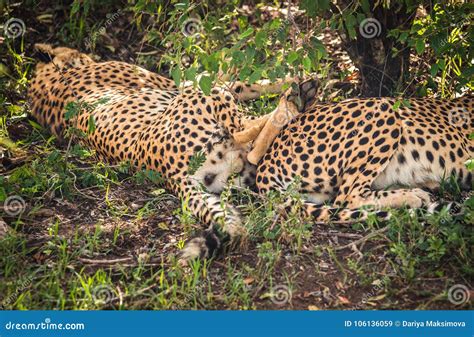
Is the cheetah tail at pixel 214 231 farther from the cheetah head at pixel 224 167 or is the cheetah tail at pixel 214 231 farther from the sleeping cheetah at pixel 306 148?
the cheetah head at pixel 224 167

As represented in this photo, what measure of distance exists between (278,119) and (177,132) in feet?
2.28

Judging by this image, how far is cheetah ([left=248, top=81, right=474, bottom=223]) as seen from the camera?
4.77 m

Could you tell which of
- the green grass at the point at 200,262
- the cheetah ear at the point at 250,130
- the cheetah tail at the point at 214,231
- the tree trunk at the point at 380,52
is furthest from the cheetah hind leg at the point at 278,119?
the tree trunk at the point at 380,52

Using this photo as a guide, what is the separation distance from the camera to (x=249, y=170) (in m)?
5.27

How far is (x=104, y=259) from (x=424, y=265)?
181 cm

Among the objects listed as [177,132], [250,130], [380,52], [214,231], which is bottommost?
[214,231]

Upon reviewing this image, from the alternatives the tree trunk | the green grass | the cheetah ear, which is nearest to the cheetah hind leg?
the cheetah ear

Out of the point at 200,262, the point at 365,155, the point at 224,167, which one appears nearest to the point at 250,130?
the point at 224,167

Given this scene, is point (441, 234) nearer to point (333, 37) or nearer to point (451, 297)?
point (451, 297)

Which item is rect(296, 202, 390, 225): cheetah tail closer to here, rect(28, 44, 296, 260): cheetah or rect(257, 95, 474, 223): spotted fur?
rect(257, 95, 474, 223): spotted fur

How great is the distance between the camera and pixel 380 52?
599cm

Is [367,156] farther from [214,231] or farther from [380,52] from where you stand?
[380,52]

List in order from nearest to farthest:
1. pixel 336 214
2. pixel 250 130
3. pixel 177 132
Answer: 1. pixel 336 214
2. pixel 250 130
3. pixel 177 132

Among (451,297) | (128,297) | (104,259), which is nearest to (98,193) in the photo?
(104,259)
